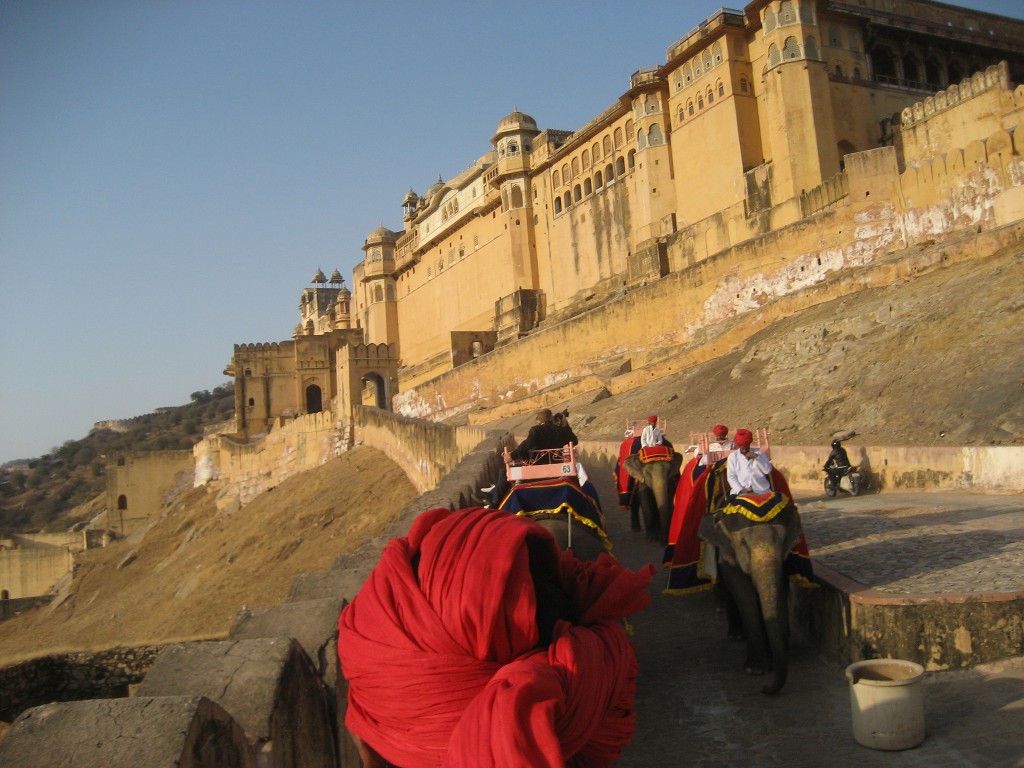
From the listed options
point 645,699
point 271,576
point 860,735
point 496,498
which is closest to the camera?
point 860,735

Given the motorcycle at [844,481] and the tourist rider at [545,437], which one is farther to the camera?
the motorcycle at [844,481]

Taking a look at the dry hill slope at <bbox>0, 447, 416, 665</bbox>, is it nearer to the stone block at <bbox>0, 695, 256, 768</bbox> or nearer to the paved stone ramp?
the paved stone ramp

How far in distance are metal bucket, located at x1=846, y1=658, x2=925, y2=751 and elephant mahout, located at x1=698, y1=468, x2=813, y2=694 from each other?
0.76 meters

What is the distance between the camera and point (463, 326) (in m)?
51.0

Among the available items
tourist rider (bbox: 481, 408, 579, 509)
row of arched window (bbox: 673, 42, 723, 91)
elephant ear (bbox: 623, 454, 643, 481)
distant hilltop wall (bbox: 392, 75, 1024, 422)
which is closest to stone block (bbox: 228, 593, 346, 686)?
tourist rider (bbox: 481, 408, 579, 509)

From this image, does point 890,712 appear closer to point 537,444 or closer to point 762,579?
point 762,579

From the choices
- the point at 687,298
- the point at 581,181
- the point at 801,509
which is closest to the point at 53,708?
the point at 801,509

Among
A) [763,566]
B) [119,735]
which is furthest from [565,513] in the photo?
[119,735]

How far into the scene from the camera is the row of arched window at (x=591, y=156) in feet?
125

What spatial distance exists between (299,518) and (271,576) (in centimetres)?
407

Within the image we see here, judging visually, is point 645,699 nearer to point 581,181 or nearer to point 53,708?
point 53,708

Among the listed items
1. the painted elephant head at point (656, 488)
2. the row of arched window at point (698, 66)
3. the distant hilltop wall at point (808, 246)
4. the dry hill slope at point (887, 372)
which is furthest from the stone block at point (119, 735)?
the row of arched window at point (698, 66)

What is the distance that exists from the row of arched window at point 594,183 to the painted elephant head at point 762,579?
32563 mm

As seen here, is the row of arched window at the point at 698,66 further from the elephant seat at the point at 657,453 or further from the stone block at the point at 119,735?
the stone block at the point at 119,735
